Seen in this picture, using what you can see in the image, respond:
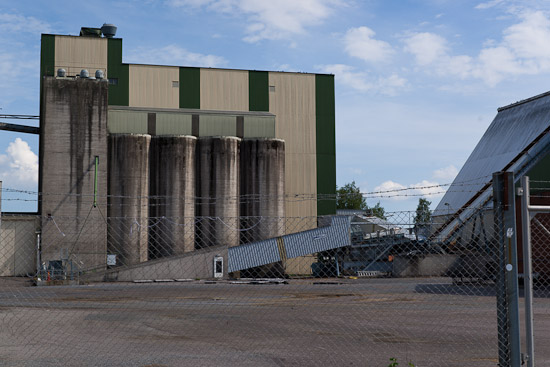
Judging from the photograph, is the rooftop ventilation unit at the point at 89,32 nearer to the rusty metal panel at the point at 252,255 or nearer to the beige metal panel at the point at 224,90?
the beige metal panel at the point at 224,90

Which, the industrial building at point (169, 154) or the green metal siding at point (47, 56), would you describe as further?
the green metal siding at point (47, 56)

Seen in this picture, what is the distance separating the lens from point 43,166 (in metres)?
49.2

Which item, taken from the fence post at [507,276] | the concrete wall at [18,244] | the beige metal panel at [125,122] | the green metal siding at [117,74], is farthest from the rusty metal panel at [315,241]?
the fence post at [507,276]

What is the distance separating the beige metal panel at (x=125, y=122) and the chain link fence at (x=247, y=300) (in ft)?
23.7

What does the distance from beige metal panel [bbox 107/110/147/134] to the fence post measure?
47.2 metres

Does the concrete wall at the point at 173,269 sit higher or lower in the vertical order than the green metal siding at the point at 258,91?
lower

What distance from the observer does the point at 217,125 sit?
5494 centimetres

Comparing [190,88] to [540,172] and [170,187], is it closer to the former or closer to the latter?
[170,187]

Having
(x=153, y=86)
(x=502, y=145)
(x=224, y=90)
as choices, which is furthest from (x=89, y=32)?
(x=502, y=145)

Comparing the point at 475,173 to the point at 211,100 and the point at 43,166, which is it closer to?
the point at 211,100

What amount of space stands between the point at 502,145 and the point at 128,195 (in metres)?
31.9

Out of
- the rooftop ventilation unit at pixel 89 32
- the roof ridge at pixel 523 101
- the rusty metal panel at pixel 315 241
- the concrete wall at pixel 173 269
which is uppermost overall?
the rooftop ventilation unit at pixel 89 32

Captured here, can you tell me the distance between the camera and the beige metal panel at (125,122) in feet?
172

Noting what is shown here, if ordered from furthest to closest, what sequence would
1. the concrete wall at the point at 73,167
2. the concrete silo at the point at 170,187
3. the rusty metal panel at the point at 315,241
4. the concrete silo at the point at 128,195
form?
the concrete silo at the point at 170,187
the concrete silo at the point at 128,195
the concrete wall at the point at 73,167
the rusty metal panel at the point at 315,241
